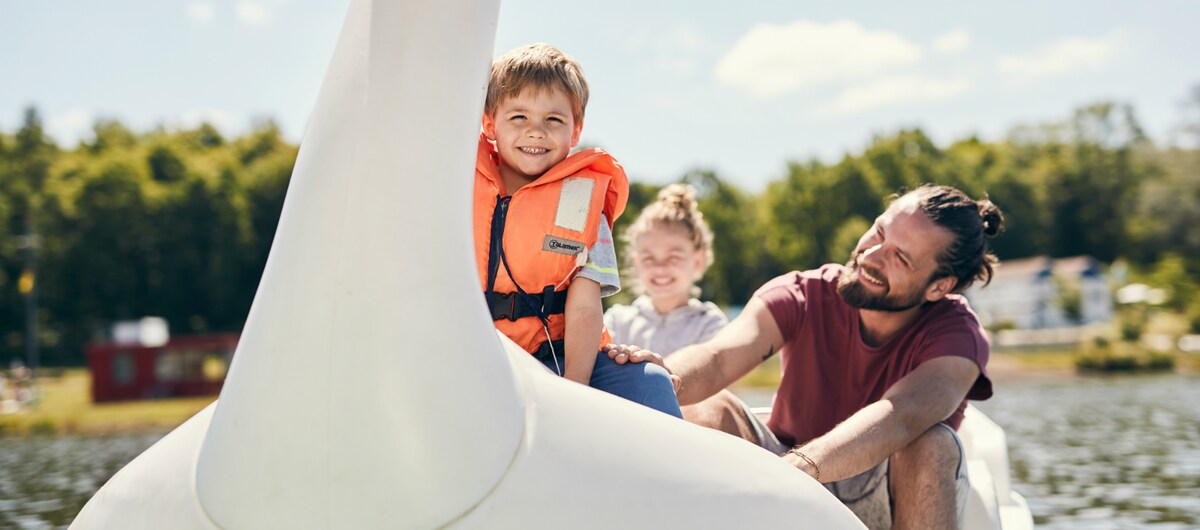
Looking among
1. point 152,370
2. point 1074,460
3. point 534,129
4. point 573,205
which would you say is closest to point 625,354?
point 573,205

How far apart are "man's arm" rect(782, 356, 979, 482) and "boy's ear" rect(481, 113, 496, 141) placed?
130 centimetres

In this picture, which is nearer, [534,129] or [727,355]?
[534,129]

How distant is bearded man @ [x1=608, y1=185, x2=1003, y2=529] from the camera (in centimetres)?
334

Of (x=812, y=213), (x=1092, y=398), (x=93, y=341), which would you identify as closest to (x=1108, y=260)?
(x=812, y=213)

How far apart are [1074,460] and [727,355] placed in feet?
62.1

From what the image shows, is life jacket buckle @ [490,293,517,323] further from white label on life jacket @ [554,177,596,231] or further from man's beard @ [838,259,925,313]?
man's beard @ [838,259,925,313]

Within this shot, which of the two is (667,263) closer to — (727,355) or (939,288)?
(727,355)

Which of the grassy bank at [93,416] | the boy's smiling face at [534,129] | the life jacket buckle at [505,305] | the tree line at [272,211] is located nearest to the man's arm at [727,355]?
the life jacket buckle at [505,305]

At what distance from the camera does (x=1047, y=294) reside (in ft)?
208

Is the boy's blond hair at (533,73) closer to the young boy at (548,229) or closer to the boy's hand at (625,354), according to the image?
the young boy at (548,229)

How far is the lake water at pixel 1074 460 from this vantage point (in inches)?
598

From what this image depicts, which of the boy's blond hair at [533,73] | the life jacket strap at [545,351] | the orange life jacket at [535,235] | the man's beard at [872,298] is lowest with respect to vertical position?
the life jacket strap at [545,351]

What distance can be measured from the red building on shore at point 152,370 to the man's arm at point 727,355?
36534mm

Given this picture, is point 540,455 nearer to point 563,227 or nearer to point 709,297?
point 563,227
